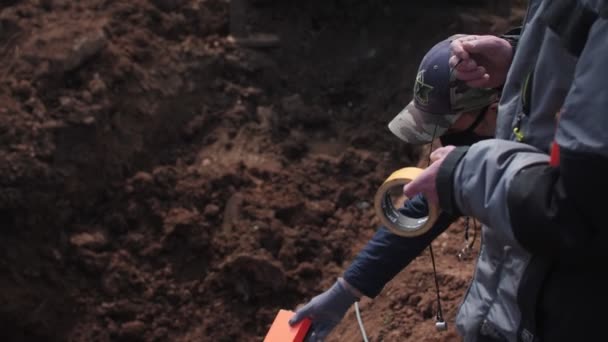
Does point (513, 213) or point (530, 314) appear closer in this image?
point (513, 213)

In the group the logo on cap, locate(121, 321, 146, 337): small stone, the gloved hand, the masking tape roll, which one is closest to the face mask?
the logo on cap

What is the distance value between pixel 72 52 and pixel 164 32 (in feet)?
2.05

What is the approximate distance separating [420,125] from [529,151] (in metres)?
0.91

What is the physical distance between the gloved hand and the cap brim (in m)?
0.48

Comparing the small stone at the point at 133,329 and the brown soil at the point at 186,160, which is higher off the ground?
the brown soil at the point at 186,160

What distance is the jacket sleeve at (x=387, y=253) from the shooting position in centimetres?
250

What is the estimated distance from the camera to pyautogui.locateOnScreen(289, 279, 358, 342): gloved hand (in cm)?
264

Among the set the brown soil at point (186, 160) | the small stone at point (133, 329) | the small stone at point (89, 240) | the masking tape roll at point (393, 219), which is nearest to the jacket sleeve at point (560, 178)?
the masking tape roll at point (393, 219)

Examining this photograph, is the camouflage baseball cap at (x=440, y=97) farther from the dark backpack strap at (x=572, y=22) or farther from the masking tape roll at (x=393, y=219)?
the dark backpack strap at (x=572, y=22)

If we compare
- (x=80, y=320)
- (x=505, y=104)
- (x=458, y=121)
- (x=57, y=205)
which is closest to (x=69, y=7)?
(x=57, y=205)

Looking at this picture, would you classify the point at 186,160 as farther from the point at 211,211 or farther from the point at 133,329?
the point at 133,329

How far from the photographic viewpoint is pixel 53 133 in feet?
15.4

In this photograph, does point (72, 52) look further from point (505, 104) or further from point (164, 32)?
point (505, 104)

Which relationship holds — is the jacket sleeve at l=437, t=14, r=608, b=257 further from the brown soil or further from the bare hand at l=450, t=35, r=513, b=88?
the brown soil
